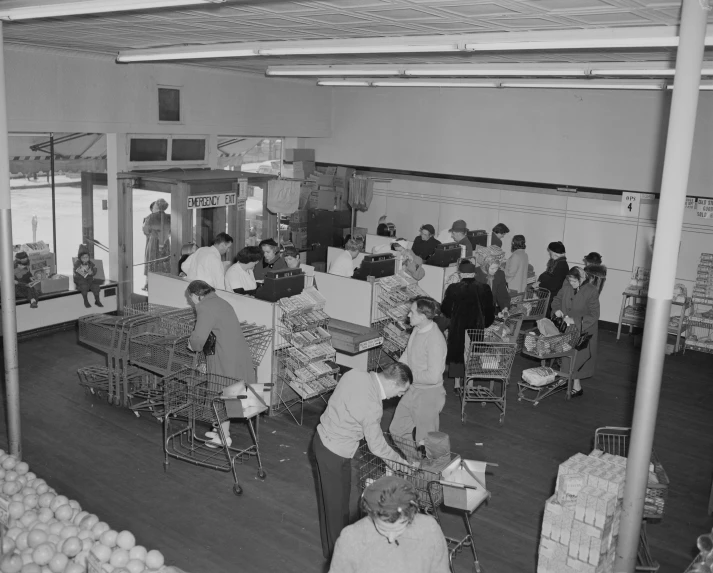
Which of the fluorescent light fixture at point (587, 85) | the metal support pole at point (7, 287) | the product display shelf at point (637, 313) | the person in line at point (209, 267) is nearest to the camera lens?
the metal support pole at point (7, 287)

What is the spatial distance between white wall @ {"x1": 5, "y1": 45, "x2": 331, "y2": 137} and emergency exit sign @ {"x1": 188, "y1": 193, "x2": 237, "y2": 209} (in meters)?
1.54

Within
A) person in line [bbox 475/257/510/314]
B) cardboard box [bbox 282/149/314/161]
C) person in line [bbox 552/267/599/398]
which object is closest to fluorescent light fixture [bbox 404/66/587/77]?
person in line [bbox 552/267/599/398]

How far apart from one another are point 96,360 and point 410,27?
6527mm

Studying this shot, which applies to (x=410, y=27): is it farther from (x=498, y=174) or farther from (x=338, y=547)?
(x=498, y=174)

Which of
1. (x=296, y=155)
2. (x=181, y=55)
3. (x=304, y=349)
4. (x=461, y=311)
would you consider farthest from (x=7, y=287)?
(x=296, y=155)

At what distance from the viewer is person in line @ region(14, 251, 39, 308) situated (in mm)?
A: 11617

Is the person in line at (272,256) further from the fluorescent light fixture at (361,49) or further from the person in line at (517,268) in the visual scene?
the person in line at (517,268)

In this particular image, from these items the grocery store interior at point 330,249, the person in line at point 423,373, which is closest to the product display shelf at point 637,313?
the grocery store interior at point 330,249

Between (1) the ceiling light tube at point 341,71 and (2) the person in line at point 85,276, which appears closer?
(1) the ceiling light tube at point 341,71

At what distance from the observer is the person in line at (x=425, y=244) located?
12391 mm

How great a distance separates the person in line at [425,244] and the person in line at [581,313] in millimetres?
2722

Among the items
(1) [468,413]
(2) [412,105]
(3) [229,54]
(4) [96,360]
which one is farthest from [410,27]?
(2) [412,105]

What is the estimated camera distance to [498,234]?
13.6 metres

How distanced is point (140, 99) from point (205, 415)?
7.15 meters
